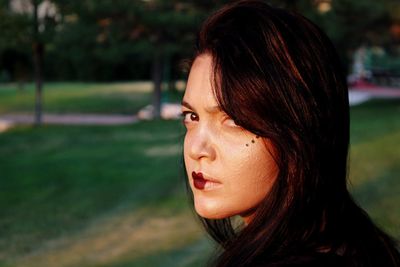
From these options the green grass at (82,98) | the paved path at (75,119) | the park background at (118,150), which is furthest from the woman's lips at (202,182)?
the green grass at (82,98)

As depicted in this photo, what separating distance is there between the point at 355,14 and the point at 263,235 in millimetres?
23773

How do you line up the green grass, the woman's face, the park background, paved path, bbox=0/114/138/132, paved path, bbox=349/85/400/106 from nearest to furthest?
the woman's face, the park background, paved path, bbox=0/114/138/132, paved path, bbox=349/85/400/106, the green grass

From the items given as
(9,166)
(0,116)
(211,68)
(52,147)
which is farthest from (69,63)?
(211,68)

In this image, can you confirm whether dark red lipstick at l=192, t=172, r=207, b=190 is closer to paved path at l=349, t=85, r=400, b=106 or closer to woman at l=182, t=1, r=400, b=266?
woman at l=182, t=1, r=400, b=266

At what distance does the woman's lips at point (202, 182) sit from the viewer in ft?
4.10

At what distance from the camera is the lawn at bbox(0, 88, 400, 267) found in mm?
6164

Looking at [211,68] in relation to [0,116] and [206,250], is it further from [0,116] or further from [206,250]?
[0,116]

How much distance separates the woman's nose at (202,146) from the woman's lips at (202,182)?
4 cm

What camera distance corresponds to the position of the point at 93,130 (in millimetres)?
18750

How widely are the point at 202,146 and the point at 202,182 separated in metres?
0.07

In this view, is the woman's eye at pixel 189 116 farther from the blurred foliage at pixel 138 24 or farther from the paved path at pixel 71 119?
the paved path at pixel 71 119

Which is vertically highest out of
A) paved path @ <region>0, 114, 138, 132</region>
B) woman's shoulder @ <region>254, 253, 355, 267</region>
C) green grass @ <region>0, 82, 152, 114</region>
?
woman's shoulder @ <region>254, 253, 355, 267</region>

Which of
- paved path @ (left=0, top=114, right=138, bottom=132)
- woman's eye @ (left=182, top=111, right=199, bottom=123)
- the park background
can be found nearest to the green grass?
the park background

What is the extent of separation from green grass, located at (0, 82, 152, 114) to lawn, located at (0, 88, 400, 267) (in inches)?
608
